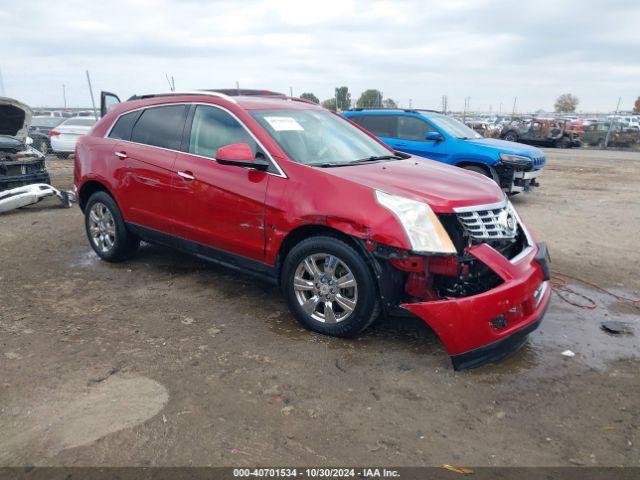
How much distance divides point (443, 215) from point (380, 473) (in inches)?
65.8

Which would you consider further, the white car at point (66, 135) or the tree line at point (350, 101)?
the tree line at point (350, 101)

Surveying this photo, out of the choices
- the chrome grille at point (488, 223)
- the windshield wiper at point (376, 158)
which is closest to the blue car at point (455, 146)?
the windshield wiper at point (376, 158)

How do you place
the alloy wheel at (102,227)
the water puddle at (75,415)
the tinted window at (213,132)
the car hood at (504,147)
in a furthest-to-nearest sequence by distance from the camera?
1. the car hood at (504,147)
2. the alloy wheel at (102,227)
3. the tinted window at (213,132)
4. the water puddle at (75,415)

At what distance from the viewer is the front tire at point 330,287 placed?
3438 millimetres

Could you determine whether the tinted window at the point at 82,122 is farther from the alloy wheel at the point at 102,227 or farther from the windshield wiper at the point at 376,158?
the windshield wiper at the point at 376,158

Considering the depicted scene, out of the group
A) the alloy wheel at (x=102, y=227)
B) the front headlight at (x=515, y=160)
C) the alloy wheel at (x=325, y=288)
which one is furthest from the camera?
the front headlight at (x=515, y=160)

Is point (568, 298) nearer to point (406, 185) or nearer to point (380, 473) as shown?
point (406, 185)

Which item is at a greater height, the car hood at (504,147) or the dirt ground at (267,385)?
the car hood at (504,147)

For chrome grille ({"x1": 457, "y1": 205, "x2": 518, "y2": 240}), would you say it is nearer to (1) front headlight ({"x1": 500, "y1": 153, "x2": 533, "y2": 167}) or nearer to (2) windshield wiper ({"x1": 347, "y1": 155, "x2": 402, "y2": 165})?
(2) windshield wiper ({"x1": 347, "y1": 155, "x2": 402, "y2": 165})

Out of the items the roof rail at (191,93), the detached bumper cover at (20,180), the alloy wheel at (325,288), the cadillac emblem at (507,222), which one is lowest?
the detached bumper cover at (20,180)

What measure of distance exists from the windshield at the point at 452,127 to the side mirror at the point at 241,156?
6413 mm

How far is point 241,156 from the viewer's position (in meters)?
3.76

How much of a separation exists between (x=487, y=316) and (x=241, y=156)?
2.05 metres

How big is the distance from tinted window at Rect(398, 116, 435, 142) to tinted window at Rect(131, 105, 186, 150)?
5.93m
